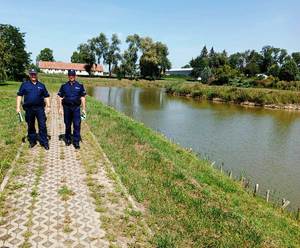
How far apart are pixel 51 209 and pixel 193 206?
9.84 ft

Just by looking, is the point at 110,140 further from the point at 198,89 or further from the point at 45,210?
the point at 198,89

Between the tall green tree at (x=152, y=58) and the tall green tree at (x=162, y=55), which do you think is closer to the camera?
the tall green tree at (x=152, y=58)

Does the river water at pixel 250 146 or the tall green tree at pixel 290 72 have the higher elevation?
the tall green tree at pixel 290 72

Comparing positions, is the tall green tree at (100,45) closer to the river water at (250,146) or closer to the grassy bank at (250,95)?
the grassy bank at (250,95)

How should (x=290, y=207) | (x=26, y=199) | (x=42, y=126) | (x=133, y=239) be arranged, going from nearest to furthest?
(x=133, y=239) < (x=26, y=199) < (x=42, y=126) < (x=290, y=207)

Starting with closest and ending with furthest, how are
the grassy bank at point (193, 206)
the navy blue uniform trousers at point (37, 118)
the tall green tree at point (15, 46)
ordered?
the grassy bank at point (193, 206), the navy blue uniform trousers at point (37, 118), the tall green tree at point (15, 46)

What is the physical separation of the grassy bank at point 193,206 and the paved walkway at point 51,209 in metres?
1.10

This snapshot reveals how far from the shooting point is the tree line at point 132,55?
95188mm

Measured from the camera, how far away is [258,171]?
14.9m

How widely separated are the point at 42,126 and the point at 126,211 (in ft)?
15.3

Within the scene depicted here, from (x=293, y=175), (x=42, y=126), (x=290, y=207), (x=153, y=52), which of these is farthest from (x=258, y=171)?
(x=153, y=52)

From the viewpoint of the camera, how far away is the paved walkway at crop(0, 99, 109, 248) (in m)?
5.21

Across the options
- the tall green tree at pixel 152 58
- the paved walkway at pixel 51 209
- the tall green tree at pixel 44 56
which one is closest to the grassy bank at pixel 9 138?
the paved walkway at pixel 51 209

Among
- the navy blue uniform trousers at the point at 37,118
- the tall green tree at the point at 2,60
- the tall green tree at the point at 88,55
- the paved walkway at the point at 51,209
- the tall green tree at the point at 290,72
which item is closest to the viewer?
the paved walkway at the point at 51,209
